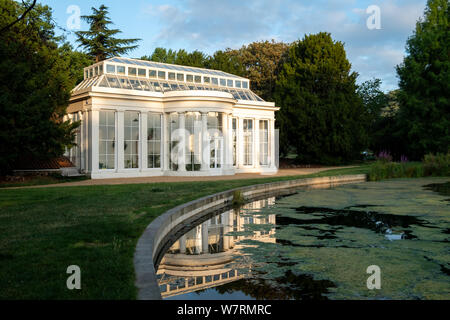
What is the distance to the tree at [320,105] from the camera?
126 ft

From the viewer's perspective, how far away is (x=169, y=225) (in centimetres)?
862

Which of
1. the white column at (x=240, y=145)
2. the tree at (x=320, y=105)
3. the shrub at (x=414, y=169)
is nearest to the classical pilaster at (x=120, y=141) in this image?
the white column at (x=240, y=145)

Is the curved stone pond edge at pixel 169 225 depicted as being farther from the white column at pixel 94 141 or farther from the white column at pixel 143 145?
the white column at pixel 94 141

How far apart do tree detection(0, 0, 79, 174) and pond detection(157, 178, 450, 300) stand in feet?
38.4

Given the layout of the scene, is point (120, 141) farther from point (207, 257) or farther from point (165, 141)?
point (207, 257)

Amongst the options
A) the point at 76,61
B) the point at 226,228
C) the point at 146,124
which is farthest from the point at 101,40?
the point at 226,228

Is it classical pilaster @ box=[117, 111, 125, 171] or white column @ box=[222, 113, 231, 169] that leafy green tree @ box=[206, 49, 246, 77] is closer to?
white column @ box=[222, 113, 231, 169]

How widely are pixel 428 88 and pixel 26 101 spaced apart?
119 ft

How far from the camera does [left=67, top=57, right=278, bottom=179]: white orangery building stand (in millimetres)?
24188

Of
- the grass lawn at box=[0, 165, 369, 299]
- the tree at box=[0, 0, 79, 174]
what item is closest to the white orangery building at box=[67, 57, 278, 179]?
the tree at box=[0, 0, 79, 174]

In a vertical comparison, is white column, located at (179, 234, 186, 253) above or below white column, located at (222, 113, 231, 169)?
below

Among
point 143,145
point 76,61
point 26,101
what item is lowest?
point 143,145

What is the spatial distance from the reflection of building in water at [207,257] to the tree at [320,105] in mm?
29234

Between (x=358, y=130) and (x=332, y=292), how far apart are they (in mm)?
37799
